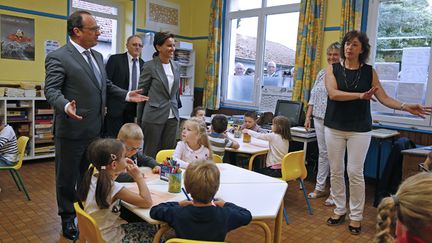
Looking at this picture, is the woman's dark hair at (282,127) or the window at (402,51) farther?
the window at (402,51)

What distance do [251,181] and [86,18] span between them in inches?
60.5

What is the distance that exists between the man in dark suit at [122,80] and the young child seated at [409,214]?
2844mm

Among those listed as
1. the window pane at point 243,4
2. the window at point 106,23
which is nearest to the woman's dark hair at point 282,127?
the window pane at point 243,4

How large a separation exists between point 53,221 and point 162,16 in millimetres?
4373

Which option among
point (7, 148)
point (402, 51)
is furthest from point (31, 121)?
point (402, 51)

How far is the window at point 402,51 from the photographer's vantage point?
4176 mm

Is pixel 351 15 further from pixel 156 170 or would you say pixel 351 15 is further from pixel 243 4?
pixel 156 170

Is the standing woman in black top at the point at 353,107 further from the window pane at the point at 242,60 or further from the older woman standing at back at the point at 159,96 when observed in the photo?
the window pane at the point at 242,60

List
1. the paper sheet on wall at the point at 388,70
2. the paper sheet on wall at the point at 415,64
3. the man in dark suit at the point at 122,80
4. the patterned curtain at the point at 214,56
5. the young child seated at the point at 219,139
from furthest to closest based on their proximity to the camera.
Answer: the patterned curtain at the point at 214,56
the paper sheet on wall at the point at 388,70
the paper sheet on wall at the point at 415,64
the man in dark suit at the point at 122,80
the young child seated at the point at 219,139

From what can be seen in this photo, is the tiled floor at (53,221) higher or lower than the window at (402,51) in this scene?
lower

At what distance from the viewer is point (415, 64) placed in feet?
13.9

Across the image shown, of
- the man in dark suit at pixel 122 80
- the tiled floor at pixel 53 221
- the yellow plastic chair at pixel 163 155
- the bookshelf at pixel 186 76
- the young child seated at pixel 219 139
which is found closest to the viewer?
the yellow plastic chair at pixel 163 155

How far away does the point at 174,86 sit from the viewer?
125 inches

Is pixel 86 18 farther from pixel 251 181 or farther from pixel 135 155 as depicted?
pixel 251 181
